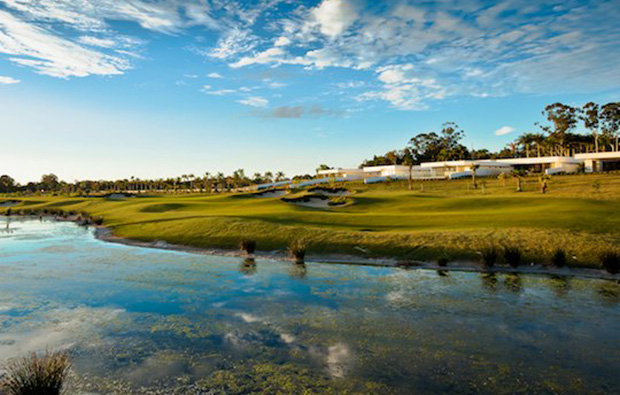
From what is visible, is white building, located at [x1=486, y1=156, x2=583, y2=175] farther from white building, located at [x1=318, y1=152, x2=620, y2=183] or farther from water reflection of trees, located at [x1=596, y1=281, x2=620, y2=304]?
water reflection of trees, located at [x1=596, y1=281, x2=620, y2=304]

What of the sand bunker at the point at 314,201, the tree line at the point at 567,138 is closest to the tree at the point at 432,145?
the tree line at the point at 567,138

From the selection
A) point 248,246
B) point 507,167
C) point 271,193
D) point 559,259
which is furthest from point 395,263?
point 507,167

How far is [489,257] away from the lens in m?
23.8

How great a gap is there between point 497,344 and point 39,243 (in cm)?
3858

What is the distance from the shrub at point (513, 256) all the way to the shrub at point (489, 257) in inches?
24.2

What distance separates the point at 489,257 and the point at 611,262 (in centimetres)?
601

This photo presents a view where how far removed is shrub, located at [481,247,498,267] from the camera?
23719 millimetres

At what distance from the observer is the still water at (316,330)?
10664mm

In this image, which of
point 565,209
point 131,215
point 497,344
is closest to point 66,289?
point 497,344


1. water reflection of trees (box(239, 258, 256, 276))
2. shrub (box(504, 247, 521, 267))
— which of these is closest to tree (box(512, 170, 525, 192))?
shrub (box(504, 247, 521, 267))

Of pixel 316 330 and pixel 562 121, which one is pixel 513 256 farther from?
pixel 562 121

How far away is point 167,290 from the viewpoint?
19.9 m

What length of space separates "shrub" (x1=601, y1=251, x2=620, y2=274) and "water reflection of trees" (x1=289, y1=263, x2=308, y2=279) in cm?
1639

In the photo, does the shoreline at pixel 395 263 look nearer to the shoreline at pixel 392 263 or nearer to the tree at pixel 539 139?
the shoreline at pixel 392 263
